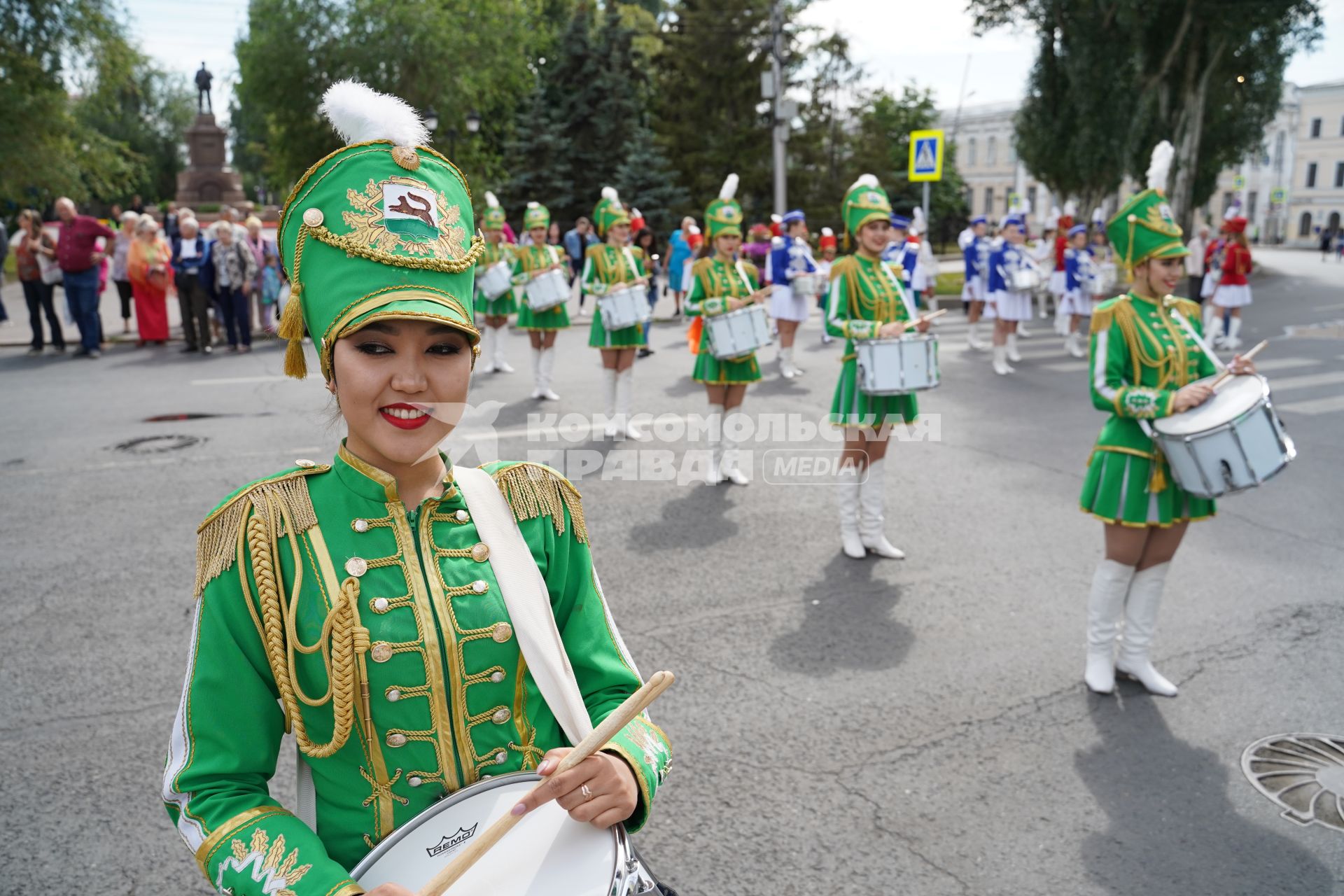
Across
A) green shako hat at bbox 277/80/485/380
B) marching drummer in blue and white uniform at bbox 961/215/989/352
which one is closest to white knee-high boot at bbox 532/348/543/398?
marching drummer in blue and white uniform at bbox 961/215/989/352

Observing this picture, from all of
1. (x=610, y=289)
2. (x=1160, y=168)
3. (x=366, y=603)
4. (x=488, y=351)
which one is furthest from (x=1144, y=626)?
(x=488, y=351)

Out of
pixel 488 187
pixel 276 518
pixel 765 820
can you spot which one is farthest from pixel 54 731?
pixel 488 187

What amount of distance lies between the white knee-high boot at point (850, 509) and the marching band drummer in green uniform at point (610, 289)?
11.8ft

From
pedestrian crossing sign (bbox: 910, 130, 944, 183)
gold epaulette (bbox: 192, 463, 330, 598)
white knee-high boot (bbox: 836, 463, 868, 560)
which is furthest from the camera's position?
pedestrian crossing sign (bbox: 910, 130, 944, 183)

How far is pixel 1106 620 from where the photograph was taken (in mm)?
4797

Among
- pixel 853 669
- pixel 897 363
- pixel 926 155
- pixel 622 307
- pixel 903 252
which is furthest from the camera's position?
pixel 926 155

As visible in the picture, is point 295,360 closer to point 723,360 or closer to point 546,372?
point 723,360

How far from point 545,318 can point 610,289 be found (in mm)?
1721

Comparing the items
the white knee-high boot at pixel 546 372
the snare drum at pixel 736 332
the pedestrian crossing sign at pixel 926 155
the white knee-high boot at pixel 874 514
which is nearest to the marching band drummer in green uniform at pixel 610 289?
the white knee-high boot at pixel 546 372

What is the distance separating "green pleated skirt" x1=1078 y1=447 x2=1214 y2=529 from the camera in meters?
4.59

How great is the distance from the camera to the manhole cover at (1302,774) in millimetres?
3828

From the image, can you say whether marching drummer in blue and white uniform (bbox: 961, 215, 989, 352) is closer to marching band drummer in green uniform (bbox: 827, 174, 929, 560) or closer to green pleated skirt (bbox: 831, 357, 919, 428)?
marching band drummer in green uniform (bbox: 827, 174, 929, 560)

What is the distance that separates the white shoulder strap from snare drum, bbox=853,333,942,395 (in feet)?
15.7

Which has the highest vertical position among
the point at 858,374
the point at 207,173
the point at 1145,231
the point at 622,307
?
the point at 207,173
